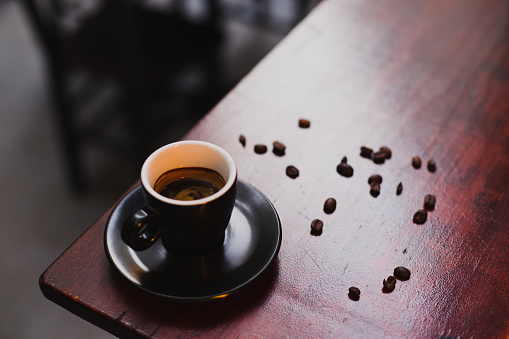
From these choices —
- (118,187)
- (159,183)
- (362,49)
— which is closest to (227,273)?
(159,183)

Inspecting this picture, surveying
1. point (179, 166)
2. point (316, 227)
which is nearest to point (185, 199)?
point (179, 166)

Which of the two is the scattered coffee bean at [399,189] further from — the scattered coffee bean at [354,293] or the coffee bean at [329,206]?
the scattered coffee bean at [354,293]

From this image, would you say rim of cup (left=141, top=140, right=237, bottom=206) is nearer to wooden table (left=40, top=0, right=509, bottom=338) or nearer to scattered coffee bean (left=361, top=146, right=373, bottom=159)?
wooden table (left=40, top=0, right=509, bottom=338)

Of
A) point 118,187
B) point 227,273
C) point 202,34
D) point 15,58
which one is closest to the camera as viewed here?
point 227,273

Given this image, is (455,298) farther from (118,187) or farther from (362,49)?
(118,187)

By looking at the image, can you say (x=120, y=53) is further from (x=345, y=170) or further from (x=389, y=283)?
(x=389, y=283)

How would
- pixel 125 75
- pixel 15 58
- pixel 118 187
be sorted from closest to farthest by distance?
pixel 125 75 < pixel 118 187 < pixel 15 58

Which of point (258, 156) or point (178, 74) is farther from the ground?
point (258, 156)
